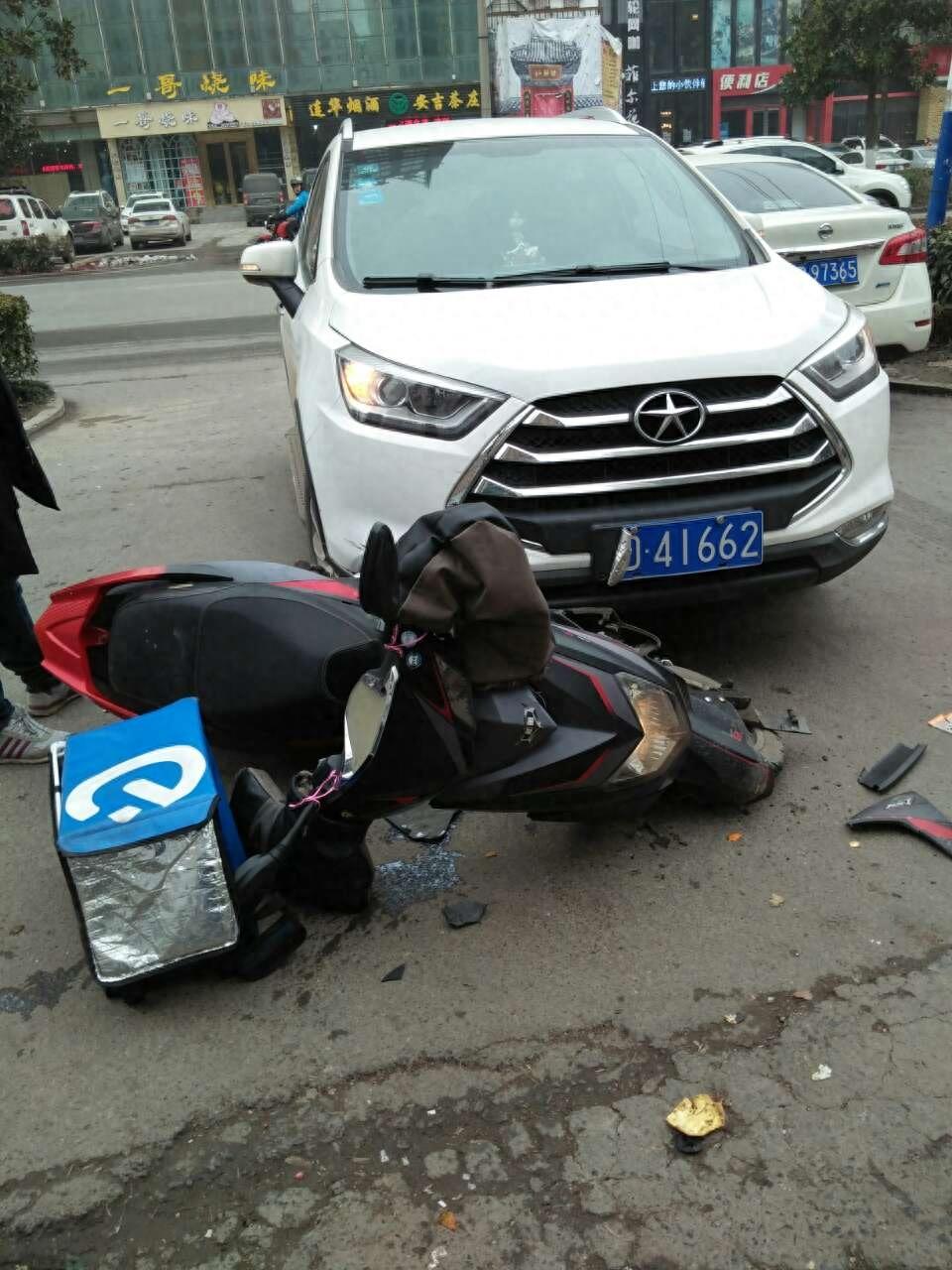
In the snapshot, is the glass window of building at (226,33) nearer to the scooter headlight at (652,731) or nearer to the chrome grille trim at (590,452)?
the chrome grille trim at (590,452)

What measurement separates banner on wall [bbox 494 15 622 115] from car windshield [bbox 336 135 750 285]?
87.7 ft

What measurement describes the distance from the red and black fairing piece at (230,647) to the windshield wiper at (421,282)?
1.30 metres

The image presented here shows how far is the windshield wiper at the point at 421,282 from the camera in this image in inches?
147

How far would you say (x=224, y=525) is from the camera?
5602mm

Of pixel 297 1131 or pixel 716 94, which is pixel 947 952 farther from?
pixel 716 94

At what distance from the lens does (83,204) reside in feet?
107

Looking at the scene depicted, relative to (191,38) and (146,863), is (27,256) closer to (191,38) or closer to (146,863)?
(191,38)

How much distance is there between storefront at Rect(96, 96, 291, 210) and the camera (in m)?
47.3

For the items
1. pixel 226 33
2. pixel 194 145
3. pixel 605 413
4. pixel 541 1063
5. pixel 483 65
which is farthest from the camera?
pixel 194 145

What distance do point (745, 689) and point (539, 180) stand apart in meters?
2.31

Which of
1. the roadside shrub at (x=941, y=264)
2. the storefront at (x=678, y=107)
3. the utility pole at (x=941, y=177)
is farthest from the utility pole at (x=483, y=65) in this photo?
the roadside shrub at (x=941, y=264)

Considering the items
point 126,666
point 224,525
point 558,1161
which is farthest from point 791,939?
point 224,525

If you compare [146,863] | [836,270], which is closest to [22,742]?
[146,863]

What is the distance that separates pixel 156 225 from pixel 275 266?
30.5 metres
